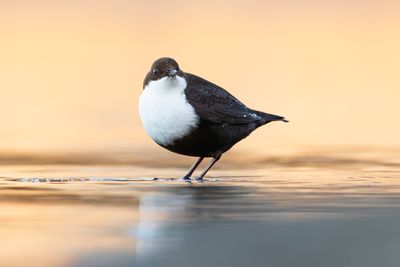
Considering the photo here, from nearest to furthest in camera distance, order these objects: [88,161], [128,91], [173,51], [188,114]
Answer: [188,114]
[88,161]
[128,91]
[173,51]

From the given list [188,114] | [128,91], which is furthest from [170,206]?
[128,91]

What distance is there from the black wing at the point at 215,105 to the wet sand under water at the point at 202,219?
0.46 meters

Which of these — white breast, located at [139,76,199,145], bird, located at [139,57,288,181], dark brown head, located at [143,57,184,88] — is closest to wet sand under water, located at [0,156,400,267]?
bird, located at [139,57,288,181]

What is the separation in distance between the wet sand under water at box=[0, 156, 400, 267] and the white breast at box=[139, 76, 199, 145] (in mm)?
390

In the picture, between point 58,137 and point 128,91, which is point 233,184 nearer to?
point 58,137

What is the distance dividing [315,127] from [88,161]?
15.3 feet

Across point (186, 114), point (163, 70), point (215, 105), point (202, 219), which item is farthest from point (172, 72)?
point (202, 219)

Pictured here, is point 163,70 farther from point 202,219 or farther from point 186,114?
point 202,219

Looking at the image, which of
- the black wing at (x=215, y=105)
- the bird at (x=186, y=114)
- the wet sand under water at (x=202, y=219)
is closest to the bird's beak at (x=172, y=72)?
the bird at (x=186, y=114)

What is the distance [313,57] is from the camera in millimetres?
22734

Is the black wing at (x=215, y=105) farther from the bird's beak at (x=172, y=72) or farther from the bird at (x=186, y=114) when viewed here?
the bird's beak at (x=172, y=72)

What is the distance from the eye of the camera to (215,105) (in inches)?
398

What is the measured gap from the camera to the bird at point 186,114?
382 inches

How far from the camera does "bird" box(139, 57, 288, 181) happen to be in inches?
382
